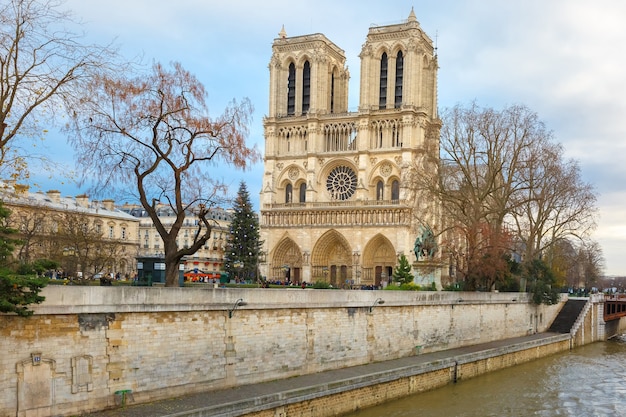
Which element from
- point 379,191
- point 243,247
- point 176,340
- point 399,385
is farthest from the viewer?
point 379,191

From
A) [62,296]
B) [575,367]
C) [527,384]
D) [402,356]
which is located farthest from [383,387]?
[575,367]

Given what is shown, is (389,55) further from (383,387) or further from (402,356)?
(383,387)

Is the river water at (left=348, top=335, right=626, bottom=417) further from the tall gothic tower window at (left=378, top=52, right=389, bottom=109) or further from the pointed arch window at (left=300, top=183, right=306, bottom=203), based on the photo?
the pointed arch window at (left=300, top=183, right=306, bottom=203)

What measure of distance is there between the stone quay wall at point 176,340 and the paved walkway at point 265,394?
38cm

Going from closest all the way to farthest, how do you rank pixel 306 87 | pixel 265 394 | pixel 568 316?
pixel 265 394
pixel 568 316
pixel 306 87

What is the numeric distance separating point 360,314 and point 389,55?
41.3 meters

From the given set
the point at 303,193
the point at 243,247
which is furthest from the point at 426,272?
the point at 303,193

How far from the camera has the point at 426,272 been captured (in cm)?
3850

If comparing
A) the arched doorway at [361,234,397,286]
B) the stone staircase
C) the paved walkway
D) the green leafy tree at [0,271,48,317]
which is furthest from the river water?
the arched doorway at [361,234,397,286]

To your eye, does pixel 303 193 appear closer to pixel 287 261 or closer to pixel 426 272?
pixel 287 261

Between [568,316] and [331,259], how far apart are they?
24.4 meters

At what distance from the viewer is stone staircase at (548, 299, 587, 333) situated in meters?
41.7

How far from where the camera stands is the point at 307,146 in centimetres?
6303

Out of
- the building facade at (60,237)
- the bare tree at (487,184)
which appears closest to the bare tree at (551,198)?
the bare tree at (487,184)
